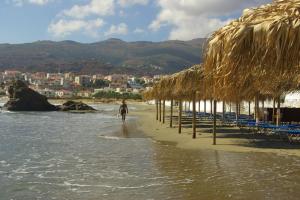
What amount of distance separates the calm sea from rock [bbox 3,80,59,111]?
4240 cm

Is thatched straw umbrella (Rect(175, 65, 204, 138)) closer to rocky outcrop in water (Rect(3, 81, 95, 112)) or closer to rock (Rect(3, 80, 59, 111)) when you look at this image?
rocky outcrop in water (Rect(3, 81, 95, 112))

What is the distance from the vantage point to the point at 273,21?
4184mm

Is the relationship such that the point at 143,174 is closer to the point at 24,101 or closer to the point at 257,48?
the point at 257,48

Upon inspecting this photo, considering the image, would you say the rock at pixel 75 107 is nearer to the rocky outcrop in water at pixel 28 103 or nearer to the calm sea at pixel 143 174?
the rocky outcrop in water at pixel 28 103

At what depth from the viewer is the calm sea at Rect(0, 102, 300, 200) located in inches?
339

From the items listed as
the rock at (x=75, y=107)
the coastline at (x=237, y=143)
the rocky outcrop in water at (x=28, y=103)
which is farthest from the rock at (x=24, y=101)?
the coastline at (x=237, y=143)

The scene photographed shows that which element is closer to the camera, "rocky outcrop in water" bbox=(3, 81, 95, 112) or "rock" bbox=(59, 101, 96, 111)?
"rock" bbox=(59, 101, 96, 111)

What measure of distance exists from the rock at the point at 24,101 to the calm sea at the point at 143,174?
42404 millimetres

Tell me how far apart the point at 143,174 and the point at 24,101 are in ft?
160

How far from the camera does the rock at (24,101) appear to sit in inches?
2228

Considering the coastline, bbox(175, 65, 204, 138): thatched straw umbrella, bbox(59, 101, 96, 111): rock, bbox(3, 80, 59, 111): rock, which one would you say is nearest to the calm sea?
the coastline

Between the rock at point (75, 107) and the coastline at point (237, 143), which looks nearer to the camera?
the coastline at point (237, 143)

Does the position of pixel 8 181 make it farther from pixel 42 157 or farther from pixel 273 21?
pixel 273 21

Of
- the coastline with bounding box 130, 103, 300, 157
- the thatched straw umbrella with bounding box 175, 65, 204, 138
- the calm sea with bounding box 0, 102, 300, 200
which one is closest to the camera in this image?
the calm sea with bounding box 0, 102, 300, 200
